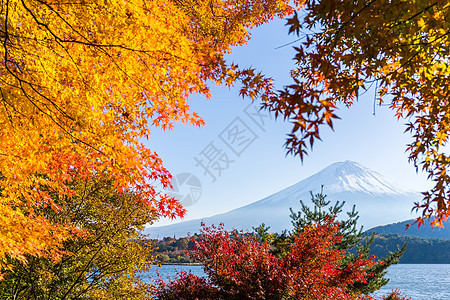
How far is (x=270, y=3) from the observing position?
7.15 m

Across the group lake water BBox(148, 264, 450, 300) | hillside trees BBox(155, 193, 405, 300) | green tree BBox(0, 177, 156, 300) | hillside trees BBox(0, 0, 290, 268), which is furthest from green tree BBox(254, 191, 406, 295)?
hillside trees BBox(0, 0, 290, 268)

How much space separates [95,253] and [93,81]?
19.3ft

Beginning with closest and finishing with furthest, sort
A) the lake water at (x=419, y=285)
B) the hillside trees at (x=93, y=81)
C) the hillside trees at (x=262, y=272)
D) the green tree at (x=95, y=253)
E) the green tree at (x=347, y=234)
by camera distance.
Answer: the hillside trees at (x=93, y=81) → the hillside trees at (x=262, y=272) → the green tree at (x=95, y=253) → the green tree at (x=347, y=234) → the lake water at (x=419, y=285)

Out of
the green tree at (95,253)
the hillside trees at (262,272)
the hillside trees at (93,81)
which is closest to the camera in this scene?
the hillside trees at (93,81)

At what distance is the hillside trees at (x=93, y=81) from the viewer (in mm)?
2816

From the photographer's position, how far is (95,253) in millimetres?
7484

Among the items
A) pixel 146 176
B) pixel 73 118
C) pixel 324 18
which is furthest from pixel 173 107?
pixel 324 18

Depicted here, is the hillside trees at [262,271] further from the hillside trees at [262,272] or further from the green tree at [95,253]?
the green tree at [95,253]

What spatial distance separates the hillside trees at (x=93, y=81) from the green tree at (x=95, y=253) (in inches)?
150

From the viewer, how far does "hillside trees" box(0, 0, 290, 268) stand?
9.24 ft

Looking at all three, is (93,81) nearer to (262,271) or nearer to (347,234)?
(262,271)

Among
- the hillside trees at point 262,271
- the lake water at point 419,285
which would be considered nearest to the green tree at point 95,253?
the hillside trees at point 262,271

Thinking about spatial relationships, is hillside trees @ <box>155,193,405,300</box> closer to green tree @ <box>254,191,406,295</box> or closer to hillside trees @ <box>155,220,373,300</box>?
hillside trees @ <box>155,220,373,300</box>

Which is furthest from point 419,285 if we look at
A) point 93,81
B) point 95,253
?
point 93,81
